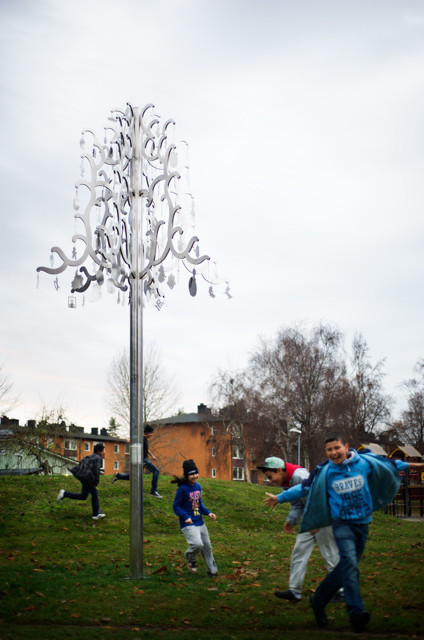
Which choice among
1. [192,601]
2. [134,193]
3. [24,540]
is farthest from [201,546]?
[134,193]

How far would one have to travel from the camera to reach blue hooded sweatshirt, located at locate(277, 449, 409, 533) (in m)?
6.09

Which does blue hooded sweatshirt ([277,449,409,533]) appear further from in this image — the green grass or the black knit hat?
the black knit hat

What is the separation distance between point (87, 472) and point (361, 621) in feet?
29.5

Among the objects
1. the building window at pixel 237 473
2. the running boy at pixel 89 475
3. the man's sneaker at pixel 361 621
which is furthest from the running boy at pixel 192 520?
the building window at pixel 237 473

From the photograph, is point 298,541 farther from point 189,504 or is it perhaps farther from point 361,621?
point 189,504

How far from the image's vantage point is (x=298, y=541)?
7.11 meters

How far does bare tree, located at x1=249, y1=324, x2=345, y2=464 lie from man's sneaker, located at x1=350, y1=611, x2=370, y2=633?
39.9 meters

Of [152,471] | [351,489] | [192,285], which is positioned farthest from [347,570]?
[152,471]

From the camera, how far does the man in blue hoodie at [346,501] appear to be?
19.6 ft

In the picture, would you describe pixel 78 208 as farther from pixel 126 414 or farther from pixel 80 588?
pixel 126 414

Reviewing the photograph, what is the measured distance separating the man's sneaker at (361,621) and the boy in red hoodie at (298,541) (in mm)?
1234

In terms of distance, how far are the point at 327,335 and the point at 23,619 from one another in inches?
1664

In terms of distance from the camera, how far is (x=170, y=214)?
394 inches

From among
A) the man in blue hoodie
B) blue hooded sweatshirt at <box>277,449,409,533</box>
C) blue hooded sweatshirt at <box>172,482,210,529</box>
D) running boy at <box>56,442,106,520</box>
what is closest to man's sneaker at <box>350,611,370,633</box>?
the man in blue hoodie
